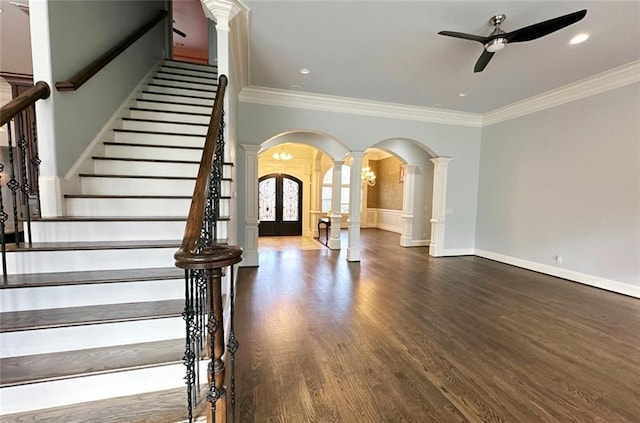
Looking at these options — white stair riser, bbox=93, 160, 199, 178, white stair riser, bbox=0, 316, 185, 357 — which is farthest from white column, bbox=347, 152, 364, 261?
white stair riser, bbox=0, 316, 185, 357

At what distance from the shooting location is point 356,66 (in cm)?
396

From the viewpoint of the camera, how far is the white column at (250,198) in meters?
4.98

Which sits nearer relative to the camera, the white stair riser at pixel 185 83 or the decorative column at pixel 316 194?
the white stair riser at pixel 185 83

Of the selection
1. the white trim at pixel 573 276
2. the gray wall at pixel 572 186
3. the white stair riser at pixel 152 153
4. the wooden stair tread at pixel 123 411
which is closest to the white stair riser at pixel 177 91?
the white stair riser at pixel 152 153

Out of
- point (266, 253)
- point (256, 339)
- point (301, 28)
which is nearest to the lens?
point (256, 339)

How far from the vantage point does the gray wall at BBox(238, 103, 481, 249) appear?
4.97 metres

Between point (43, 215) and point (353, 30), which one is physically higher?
point (353, 30)

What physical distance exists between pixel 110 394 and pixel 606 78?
21.4 feet

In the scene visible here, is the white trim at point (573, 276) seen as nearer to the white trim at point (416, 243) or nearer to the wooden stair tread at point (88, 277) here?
the white trim at point (416, 243)

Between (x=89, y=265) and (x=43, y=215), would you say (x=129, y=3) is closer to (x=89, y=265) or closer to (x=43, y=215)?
(x=43, y=215)

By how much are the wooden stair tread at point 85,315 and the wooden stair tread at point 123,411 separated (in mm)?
398

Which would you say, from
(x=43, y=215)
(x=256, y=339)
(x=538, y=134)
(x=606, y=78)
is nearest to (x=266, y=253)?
(x=256, y=339)

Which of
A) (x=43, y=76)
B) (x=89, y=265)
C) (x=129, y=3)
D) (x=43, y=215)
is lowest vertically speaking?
(x=89, y=265)

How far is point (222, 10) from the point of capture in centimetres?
271
